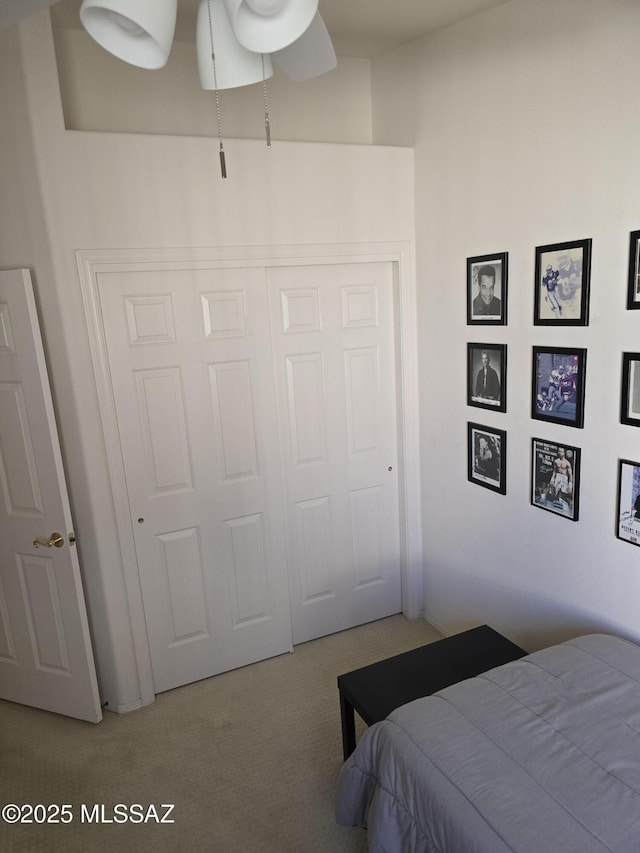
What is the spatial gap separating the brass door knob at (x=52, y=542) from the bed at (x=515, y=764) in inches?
54.9

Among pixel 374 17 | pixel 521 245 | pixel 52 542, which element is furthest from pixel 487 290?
pixel 52 542

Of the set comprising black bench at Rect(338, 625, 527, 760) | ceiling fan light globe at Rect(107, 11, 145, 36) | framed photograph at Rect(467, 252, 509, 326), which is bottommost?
black bench at Rect(338, 625, 527, 760)

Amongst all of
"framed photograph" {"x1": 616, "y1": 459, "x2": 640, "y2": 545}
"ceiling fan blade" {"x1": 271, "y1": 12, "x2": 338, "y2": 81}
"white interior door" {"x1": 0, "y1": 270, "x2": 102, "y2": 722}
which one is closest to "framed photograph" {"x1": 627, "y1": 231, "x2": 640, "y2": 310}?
"framed photograph" {"x1": 616, "y1": 459, "x2": 640, "y2": 545}

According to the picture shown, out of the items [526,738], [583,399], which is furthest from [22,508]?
[583,399]

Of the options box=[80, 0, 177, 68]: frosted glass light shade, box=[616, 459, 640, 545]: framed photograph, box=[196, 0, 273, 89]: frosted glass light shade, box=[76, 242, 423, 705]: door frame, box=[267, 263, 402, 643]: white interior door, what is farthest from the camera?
box=[267, 263, 402, 643]: white interior door

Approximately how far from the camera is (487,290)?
98.7 inches

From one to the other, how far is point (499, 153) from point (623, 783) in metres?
2.13

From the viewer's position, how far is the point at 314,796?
7.20 feet

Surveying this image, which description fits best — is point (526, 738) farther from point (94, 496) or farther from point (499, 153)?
point (499, 153)

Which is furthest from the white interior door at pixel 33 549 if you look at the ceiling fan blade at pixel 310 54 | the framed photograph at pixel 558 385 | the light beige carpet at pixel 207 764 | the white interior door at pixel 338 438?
the framed photograph at pixel 558 385

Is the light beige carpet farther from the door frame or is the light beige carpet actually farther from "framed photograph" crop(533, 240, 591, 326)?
"framed photograph" crop(533, 240, 591, 326)

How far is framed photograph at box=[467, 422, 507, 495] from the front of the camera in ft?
8.45

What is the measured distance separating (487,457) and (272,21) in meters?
1.93

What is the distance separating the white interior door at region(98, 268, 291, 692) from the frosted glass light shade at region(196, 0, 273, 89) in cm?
118
